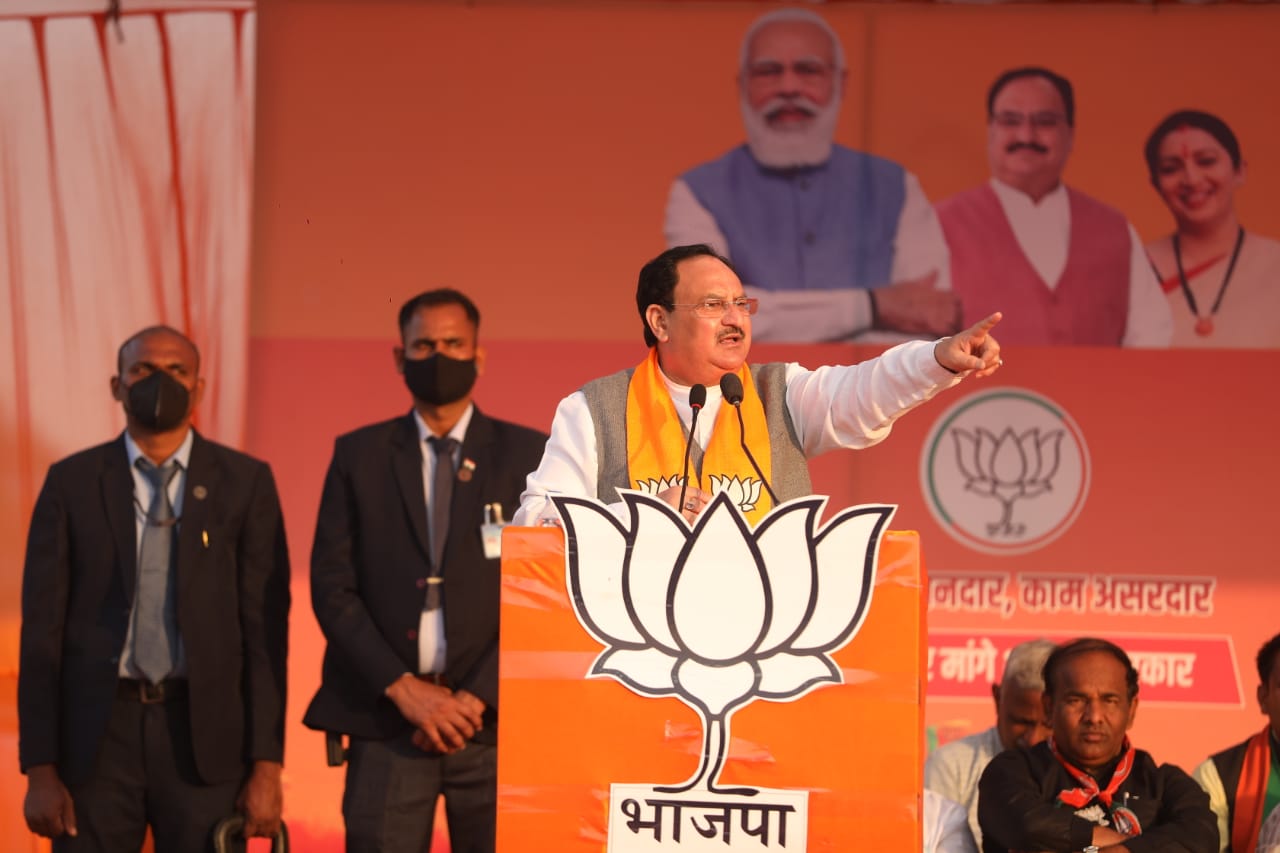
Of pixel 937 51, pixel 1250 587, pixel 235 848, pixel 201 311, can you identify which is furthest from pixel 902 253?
pixel 235 848

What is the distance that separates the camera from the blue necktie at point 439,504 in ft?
14.0

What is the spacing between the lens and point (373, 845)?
4.12 meters

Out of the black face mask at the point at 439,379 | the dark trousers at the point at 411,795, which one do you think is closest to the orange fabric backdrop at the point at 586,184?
the black face mask at the point at 439,379

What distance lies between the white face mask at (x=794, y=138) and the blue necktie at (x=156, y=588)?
2.33 m

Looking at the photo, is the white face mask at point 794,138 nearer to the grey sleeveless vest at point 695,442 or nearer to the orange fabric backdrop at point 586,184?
the orange fabric backdrop at point 586,184

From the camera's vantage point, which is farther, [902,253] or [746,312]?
[902,253]

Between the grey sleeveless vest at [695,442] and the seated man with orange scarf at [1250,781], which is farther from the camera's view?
the seated man with orange scarf at [1250,781]

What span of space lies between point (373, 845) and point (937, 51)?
129 inches

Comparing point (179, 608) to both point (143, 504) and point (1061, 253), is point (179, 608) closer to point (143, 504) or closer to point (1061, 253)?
point (143, 504)

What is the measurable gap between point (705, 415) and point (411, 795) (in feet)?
4.75

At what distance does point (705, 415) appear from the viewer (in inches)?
129

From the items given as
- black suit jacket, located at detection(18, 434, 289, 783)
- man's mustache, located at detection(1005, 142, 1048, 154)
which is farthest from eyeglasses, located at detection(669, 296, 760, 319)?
man's mustache, located at detection(1005, 142, 1048, 154)

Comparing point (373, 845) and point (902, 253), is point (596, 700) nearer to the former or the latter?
point (373, 845)

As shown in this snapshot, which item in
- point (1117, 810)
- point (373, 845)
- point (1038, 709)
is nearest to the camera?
point (1117, 810)
